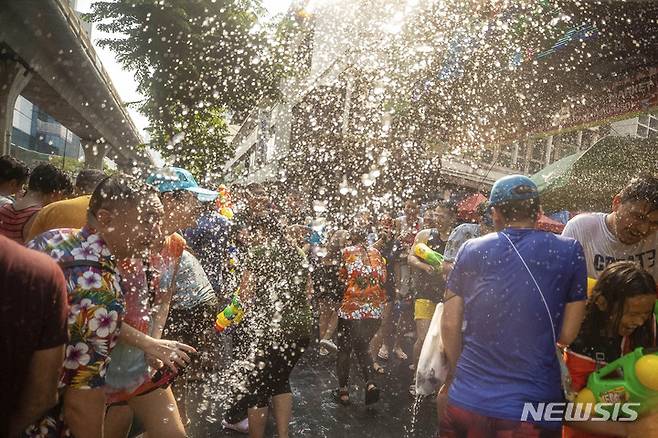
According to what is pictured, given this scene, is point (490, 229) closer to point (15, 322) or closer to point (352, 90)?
point (15, 322)

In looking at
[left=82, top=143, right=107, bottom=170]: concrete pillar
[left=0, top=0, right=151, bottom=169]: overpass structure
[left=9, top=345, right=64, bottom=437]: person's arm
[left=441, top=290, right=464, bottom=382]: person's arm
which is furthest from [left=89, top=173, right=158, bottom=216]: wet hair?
[left=82, top=143, right=107, bottom=170]: concrete pillar

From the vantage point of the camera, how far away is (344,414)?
4.81 meters

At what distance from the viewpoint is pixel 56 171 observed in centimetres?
407

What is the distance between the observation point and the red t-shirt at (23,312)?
1.38 meters

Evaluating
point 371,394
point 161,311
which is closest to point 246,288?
point 161,311

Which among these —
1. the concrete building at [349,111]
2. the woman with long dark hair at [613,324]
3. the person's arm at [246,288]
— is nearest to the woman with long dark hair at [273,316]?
the person's arm at [246,288]

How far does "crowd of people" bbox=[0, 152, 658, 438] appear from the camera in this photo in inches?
61.2

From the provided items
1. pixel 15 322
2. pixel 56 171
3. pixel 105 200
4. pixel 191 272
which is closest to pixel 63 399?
pixel 15 322

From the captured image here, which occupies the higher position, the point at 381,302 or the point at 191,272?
the point at 191,272

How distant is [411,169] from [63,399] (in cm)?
2023

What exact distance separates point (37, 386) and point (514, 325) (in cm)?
192

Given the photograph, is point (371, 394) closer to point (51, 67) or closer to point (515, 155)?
point (51, 67)

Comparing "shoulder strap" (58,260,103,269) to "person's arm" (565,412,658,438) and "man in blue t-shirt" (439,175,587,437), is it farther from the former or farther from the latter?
"person's arm" (565,412,658,438)

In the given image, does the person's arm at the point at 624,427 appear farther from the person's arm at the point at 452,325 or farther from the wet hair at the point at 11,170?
the wet hair at the point at 11,170
